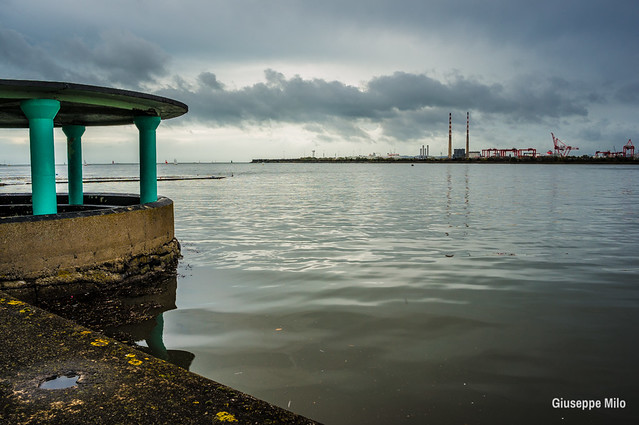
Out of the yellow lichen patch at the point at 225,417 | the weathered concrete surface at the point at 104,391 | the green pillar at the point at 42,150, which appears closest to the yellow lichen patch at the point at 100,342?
the weathered concrete surface at the point at 104,391

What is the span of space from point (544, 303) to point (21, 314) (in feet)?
29.2

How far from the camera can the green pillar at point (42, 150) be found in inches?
376

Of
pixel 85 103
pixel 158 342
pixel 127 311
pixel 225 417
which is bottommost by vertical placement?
pixel 158 342

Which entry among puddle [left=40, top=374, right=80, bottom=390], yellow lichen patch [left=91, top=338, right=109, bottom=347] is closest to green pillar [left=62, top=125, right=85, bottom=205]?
yellow lichen patch [left=91, top=338, right=109, bottom=347]

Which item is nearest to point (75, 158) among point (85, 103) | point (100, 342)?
point (85, 103)

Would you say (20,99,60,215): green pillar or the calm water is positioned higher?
(20,99,60,215): green pillar

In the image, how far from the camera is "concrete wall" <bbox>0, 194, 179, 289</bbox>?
27.3ft

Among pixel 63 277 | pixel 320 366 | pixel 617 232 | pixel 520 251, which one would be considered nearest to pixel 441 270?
pixel 520 251

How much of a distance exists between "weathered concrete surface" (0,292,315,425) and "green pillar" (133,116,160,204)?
26.5 ft

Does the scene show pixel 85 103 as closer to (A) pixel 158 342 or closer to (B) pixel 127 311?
(B) pixel 127 311

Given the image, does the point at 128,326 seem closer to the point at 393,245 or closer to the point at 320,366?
the point at 320,366

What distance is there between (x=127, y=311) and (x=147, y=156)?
5842 mm

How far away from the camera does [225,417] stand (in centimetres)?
346

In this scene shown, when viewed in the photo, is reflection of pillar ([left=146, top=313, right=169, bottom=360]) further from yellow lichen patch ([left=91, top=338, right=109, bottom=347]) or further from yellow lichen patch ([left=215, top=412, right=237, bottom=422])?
yellow lichen patch ([left=215, top=412, right=237, bottom=422])
